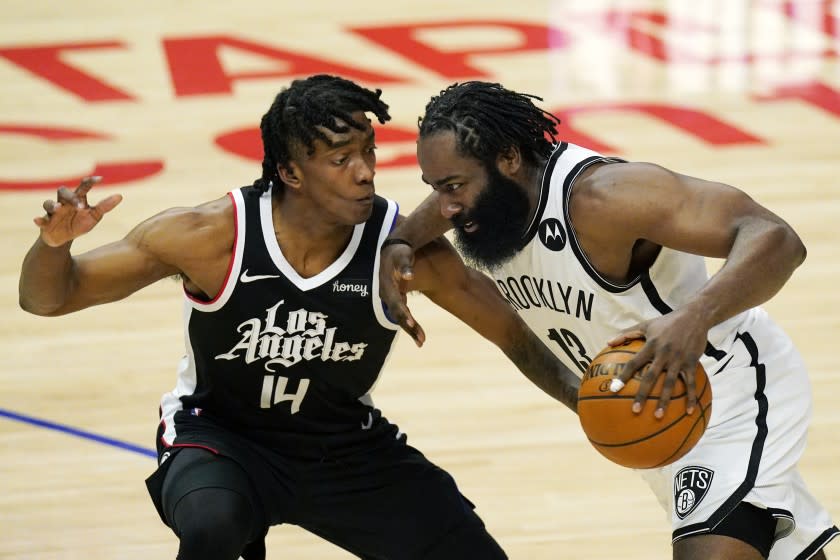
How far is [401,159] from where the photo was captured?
30.0 feet

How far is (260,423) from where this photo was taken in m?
4.43

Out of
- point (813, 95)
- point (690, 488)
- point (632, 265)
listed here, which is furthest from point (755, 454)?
point (813, 95)

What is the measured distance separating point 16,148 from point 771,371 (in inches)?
256

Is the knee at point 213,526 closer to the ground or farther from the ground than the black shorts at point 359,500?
farther from the ground

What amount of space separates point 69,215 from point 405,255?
965mm

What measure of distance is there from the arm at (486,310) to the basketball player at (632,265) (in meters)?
0.08

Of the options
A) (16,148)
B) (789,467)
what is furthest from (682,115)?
(789,467)

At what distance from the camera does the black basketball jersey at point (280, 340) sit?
170 inches

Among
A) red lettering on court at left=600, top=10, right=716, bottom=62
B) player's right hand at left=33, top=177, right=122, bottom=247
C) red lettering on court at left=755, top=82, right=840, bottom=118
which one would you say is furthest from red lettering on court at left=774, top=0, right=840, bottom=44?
player's right hand at left=33, top=177, right=122, bottom=247

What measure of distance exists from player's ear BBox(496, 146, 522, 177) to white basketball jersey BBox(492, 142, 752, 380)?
9 cm

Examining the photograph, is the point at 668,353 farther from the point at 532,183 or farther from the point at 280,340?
the point at 280,340

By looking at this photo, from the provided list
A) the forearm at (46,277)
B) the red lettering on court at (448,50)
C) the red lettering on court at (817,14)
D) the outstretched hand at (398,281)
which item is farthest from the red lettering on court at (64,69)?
the outstretched hand at (398,281)

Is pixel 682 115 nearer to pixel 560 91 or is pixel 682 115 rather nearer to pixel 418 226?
pixel 560 91

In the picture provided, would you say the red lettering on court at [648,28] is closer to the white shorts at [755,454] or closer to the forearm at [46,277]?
the white shorts at [755,454]
